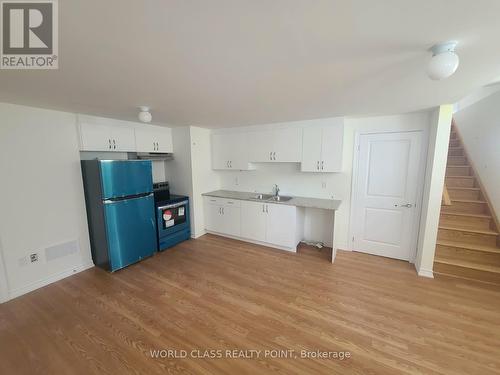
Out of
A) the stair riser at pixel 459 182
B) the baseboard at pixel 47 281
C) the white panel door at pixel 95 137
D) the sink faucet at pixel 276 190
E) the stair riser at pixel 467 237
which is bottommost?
the baseboard at pixel 47 281

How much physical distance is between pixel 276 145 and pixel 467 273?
320cm

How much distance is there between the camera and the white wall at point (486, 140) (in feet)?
9.46

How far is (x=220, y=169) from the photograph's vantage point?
14.4ft

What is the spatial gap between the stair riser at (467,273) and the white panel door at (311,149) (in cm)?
212

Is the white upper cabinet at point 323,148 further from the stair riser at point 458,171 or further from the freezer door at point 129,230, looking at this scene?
the freezer door at point 129,230

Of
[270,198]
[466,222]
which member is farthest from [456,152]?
[270,198]

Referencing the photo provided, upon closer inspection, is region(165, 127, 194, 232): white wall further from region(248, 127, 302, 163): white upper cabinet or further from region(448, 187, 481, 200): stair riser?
region(448, 187, 481, 200): stair riser

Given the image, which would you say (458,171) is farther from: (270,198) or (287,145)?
(270,198)

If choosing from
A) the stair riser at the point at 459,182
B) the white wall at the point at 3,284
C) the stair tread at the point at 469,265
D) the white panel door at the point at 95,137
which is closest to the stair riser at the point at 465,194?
the stair riser at the point at 459,182

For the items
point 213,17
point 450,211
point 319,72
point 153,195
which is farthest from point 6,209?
point 450,211

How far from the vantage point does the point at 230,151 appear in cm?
414

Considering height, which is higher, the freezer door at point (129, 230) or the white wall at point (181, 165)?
the white wall at point (181, 165)

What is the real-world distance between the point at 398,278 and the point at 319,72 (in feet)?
9.37

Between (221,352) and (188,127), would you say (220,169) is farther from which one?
(221,352)
